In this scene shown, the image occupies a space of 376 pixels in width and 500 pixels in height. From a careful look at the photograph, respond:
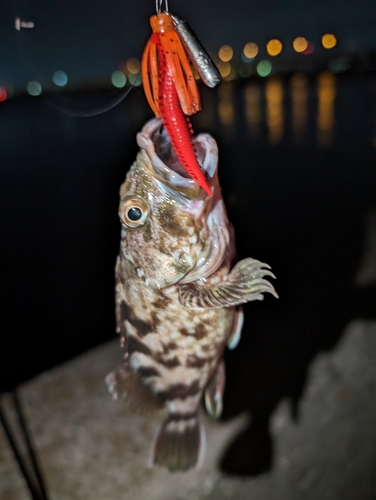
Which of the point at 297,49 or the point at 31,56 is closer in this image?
the point at 31,56

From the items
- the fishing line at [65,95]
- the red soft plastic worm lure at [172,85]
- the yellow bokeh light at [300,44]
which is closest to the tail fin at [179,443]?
the red soft plastic worm lure at [172,85]

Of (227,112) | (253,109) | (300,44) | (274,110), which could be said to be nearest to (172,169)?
(300,44)

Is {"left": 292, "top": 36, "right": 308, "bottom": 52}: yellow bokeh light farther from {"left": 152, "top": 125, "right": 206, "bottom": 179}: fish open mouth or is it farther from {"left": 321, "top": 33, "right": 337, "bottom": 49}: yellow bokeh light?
{"left": 152, "top": 125, "right": 206, "bottom": 179}: fish open mouth

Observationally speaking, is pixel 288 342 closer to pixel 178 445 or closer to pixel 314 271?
pixel 314 271

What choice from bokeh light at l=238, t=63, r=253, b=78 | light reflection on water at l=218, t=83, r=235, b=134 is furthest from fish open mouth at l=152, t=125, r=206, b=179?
light reflection on water at l=218, t=83, r=235, b=134

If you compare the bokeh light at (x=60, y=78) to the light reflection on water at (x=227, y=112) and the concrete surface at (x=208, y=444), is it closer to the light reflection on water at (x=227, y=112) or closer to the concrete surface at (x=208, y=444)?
the light reflection on water at (x=227, y=112)

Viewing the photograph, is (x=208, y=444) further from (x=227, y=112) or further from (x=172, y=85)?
(x=227, y=112)

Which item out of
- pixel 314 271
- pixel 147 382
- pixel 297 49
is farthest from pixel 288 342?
pixel 297 49
